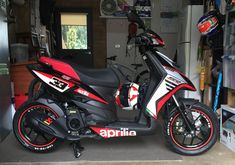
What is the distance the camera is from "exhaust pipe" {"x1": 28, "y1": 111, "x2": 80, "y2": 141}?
2.21 meters

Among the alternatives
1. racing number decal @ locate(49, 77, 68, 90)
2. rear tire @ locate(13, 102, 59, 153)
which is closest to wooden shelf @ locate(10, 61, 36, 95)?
rear tire @ locate(13, 102, 59, 153)

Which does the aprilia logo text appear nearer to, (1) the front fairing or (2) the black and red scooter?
(2) the black and red scooter

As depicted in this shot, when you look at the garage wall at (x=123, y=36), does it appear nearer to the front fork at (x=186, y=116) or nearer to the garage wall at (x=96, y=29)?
the garage wall at (x=96, y=29)

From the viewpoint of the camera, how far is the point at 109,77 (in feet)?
7.39

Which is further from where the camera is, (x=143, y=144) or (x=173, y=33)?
(x=173, y=33)

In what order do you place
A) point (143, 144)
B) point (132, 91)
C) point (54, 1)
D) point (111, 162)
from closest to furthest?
point (111, 162) → point (132, 91) → point (143, 144) → point (54, 1)

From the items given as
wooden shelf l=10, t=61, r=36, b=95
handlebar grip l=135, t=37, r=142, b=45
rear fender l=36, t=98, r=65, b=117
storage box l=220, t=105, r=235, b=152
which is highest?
handlebar grip l=135, t=37, r=142, b=45

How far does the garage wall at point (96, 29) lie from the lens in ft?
19.2

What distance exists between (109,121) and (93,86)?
1.20 feet

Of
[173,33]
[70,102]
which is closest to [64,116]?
[70,102]

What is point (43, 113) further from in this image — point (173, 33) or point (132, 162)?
point (173, 33)

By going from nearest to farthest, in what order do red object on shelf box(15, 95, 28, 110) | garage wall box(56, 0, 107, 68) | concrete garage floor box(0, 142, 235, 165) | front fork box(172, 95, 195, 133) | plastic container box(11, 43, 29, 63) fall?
1. concrete garage floor box(0, 142, 235, 165)
2. front fork box(172, 95, 195, 133)
3. red object on shelf box(15, 95, 28, 110)
4. plastic container box(11, 43, 29, 63)
5. garage wall box(56, 0, 107, 68)

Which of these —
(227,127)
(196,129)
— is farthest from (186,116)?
(227,127)

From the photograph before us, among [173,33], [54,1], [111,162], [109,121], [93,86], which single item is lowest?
[111,162]
